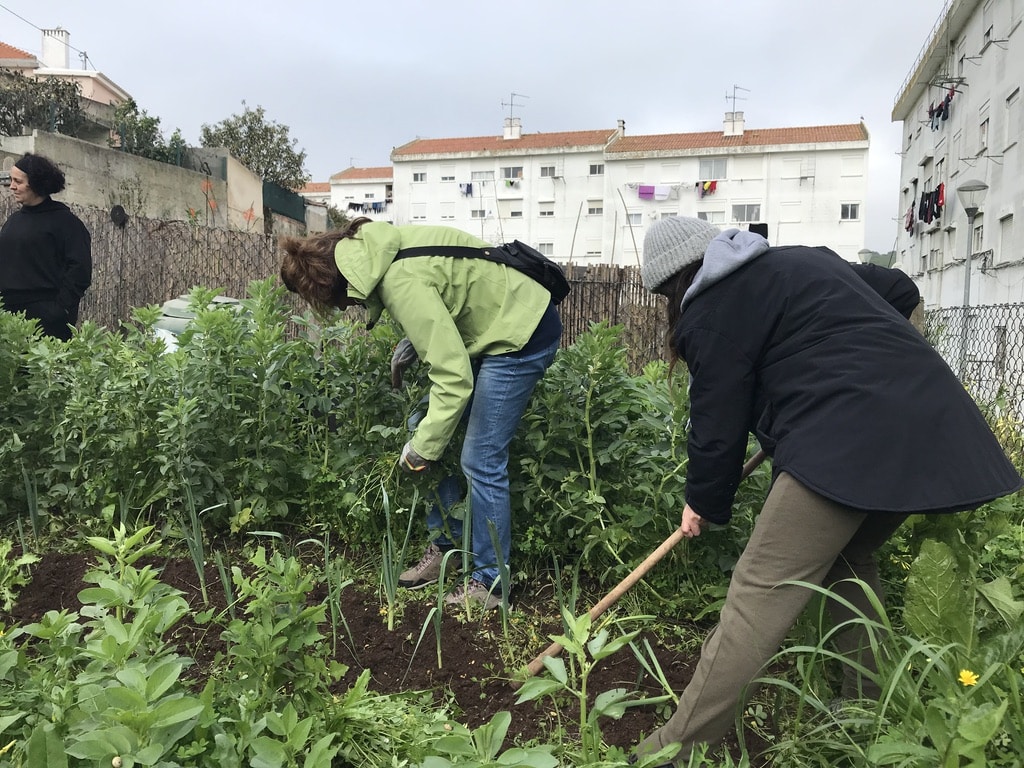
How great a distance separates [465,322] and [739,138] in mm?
46336

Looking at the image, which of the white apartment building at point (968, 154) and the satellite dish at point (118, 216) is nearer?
the satellite dish at point (118, 216)

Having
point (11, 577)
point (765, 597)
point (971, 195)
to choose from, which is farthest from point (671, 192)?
point (765, 597)

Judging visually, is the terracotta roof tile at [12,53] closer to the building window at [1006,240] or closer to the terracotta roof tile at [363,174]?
the terracotta roof tile at [363,174]

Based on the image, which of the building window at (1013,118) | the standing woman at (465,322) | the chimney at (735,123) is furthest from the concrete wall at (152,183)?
the chimney at (735,123)

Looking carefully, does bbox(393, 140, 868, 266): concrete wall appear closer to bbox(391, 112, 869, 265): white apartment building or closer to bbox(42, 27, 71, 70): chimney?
bbox(391, 112, 869, 265): white apartment building

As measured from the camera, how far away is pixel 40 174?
4395 millimetres

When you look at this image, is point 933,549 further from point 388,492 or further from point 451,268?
point 388,492

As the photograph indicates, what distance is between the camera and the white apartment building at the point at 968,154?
17672 mm

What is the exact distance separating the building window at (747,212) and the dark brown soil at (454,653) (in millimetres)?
45138

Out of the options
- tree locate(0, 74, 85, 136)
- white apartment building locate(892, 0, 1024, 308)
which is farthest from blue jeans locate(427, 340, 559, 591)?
tree locate(0, 74, 85, 136)

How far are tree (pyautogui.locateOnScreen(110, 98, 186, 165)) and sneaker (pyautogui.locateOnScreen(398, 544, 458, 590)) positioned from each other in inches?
629

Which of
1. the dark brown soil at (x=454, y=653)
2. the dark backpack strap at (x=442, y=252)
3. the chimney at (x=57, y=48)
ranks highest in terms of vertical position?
the chimney at (x=57, y=48)

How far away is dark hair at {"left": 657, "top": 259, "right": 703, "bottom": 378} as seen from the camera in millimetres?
1995

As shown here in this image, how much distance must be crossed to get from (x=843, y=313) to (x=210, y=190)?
18.8 meters
